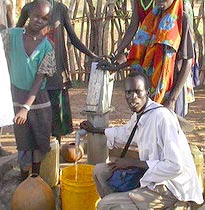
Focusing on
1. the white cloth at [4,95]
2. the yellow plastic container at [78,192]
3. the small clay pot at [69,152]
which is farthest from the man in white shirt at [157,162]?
the small clay pot at [69,152]

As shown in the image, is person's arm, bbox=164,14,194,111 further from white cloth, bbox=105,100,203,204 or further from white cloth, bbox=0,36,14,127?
white cloth, bbox=0,36,14,127

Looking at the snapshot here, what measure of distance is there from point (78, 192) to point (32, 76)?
3.16 ft

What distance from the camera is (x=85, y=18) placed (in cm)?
890

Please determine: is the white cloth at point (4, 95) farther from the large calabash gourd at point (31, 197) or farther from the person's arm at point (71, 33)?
the person's arm at point (71, 33)

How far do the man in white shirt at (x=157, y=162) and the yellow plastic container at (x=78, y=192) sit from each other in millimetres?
537

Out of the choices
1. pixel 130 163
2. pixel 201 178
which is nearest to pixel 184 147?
pixel 130 163

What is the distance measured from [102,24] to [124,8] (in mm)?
479

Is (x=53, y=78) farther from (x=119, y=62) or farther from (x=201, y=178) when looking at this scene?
(x=201, y=178)

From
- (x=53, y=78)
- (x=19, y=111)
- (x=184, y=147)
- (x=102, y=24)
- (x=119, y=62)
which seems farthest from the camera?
(x=102, y=24)

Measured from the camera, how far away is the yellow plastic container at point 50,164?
4.48 m

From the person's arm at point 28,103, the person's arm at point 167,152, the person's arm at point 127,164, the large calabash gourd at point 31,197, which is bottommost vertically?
the large calabash gourd at point 31,197

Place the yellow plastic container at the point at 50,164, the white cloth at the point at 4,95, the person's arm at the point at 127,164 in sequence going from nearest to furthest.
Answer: the white cloth at the point at 4,95 < the person's arm at the point at 127,164 < the yellow plastic container at the point at 50,164

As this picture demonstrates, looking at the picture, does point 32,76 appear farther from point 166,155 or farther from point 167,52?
point 166,155

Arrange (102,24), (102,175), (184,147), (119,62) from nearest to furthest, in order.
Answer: (184,147), (102,175), (119,62), (102,24)
